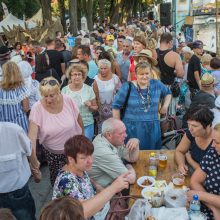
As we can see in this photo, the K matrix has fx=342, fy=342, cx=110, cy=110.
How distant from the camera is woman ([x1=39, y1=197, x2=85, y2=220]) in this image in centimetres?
193

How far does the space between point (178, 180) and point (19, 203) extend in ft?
5.18

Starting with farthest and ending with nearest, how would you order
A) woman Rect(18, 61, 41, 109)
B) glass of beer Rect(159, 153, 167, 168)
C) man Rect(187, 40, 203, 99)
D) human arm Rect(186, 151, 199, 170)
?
man Rect(187, 40, 203, 99), woman Rect(18, 61, 41, 109), glass of beer Rect(159, 153, 167, 168), human arm Rect(186, 151, 199, 170)

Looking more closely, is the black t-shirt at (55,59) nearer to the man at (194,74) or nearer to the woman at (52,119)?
the man at (194,74)


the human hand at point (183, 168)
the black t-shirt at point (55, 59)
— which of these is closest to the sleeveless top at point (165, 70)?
the black t-shirt at point (55, 59)

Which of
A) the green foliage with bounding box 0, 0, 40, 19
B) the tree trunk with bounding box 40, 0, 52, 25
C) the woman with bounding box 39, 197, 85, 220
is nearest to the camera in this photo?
the woman with bounding box 39, 197, 85, 220

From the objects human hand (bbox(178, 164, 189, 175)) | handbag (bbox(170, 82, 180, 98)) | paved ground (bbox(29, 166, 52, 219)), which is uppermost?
handbag (bbox(170, 82, 180, 98))

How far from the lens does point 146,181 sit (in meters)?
3.48

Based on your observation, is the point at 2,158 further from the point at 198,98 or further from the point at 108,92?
the point at 198,98

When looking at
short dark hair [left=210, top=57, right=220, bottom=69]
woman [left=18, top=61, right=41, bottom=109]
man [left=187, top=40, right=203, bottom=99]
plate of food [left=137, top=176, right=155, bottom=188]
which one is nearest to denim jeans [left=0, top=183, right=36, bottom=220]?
plate of food [left=137, top=176, right=155, bottom=188]

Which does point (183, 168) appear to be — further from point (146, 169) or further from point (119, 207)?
point (119, 207)

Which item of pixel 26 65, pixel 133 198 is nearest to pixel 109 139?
pixel 133 198

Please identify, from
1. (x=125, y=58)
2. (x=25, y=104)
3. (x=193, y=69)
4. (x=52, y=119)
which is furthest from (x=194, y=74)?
(x=52, y=119)

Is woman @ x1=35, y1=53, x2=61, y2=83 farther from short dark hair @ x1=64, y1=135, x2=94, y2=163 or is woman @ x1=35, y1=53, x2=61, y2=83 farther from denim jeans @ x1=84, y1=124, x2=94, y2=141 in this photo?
short dark hair @ x1=64, y1=135, x2=94, y2=163

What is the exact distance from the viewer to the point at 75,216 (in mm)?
1945
